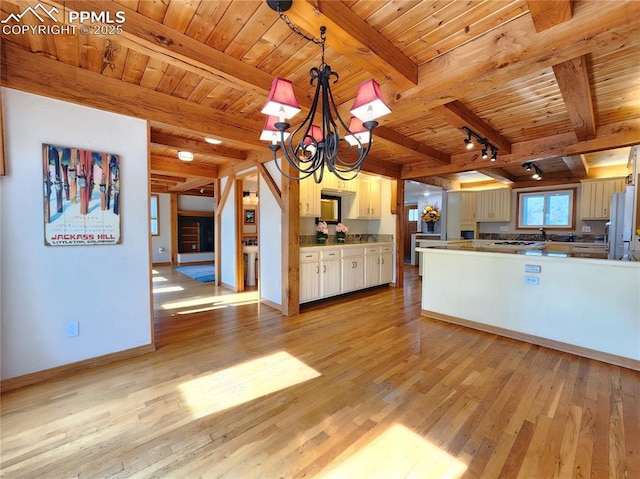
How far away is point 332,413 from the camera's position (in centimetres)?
184

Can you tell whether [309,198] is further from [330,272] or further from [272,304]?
[272,304]

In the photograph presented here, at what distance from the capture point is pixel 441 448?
61.1 inches

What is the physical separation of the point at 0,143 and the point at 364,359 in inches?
130

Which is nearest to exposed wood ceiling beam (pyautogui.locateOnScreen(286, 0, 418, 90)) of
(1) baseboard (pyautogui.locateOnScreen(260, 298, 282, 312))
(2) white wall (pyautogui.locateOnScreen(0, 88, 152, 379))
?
(2) white wall (pyautogui.locateOnScreen(0, 88, 152, 379))

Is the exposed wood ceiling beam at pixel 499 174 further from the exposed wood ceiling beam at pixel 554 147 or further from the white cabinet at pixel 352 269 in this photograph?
the white cabinet at pixel 352 269

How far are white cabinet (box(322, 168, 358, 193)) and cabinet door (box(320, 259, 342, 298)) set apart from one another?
131 cm

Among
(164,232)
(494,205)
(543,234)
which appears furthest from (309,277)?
(164,232)

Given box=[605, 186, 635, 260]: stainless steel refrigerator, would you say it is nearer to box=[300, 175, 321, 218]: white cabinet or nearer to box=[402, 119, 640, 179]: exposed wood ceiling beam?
box=[402, 119, 640, 179]: exposed wood ceiling beam

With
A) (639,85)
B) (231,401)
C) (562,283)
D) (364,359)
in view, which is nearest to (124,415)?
(231,401)

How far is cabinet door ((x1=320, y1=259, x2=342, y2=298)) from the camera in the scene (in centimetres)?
438

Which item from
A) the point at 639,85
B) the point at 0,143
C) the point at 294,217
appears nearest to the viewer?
the point at 0,143

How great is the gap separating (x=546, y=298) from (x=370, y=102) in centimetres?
288

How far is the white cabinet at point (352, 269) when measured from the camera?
472 cm

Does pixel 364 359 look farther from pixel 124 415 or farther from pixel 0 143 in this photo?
pixel 0 143
